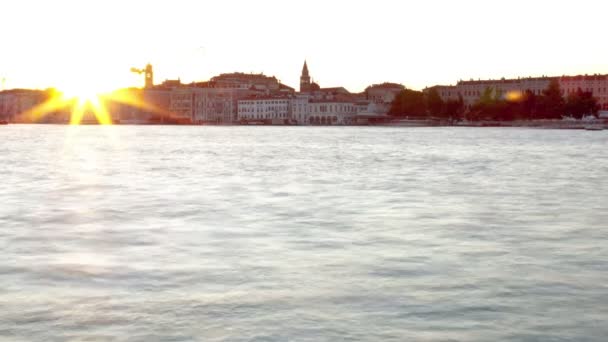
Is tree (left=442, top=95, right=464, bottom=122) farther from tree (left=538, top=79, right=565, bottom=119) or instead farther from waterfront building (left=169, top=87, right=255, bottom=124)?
waterfront building (left=169, top=87, right=255, bottom=124)

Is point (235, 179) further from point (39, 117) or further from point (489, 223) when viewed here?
point (39, 117)

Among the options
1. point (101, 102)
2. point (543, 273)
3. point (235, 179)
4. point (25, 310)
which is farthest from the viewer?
point (101, 102)

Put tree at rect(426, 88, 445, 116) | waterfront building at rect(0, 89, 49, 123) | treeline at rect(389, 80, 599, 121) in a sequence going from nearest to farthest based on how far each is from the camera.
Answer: treeline at rect(389, 80, 599, 121) < tree at rect(426, 88, 445, 116) < waterfront building at rect(0, 89, 49, 123)

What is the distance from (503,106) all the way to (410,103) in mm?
11366

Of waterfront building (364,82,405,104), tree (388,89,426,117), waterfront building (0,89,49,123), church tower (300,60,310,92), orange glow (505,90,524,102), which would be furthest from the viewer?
waterfront building (0,89,49,123)

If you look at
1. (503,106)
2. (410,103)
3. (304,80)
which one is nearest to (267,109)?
(304,80)

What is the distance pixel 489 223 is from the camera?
37.6 ft

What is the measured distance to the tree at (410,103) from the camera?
102875 millimetres

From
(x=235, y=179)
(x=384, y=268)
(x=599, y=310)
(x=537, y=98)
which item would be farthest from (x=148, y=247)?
(x=537, y=98)

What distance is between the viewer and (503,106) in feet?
318

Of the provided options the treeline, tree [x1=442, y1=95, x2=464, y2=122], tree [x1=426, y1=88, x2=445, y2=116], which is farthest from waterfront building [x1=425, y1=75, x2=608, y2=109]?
tree [x1=426, y1=88, x2=445, y2=116]

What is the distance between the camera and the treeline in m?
92.1

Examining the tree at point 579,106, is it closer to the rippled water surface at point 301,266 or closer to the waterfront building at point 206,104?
the waterfront building at point 206,104

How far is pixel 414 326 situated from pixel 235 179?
15.4 m
